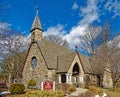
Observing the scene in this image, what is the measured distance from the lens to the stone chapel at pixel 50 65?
32375 millimetres

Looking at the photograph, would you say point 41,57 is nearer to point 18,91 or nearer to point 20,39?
point 18,91

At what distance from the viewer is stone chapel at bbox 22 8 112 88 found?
106ft

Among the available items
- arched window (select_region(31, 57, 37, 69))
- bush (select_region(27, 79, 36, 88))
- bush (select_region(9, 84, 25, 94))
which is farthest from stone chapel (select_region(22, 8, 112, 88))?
bush (select_region(9, 84, 25, 94))

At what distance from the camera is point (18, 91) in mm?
23141

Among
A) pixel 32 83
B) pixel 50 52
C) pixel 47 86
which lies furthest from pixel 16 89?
pixel 50 52

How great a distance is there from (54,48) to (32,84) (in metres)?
→ 8.98

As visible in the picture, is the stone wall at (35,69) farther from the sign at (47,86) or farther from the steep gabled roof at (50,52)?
the sign at (47,86)

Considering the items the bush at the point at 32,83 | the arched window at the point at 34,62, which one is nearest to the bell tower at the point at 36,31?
the arched window at the point at 34,62

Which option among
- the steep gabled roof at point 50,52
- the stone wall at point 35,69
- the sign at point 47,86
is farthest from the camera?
the steep gabled roof at point 50,52

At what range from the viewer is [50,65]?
3234 cm

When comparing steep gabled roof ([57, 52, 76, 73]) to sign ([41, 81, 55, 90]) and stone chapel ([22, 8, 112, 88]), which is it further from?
sign ([41, 81, 55, 90])

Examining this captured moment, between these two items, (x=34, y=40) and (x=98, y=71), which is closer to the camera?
(x=34, y=40)

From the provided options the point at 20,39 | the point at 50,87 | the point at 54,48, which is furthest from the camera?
the point at 20,39

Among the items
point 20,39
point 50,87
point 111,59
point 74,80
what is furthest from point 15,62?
point 50,87
